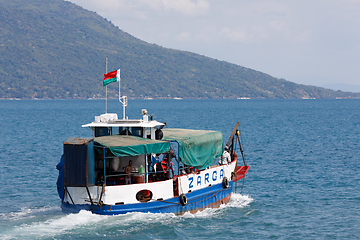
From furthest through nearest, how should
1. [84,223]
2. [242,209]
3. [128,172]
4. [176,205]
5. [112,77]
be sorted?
[242,209], [112,77], [176,205], [128,172], [84,223]

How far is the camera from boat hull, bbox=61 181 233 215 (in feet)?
78.4

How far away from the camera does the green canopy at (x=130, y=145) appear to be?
933 inches

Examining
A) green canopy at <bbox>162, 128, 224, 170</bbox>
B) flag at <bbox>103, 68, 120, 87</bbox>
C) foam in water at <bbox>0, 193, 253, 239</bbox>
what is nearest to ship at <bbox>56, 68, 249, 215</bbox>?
green canopy at <bbox>162, 128, 224, 170</bbox>

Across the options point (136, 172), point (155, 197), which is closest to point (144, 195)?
point (155, 197)

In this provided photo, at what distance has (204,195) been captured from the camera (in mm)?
27984

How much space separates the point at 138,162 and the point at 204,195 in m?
4.65

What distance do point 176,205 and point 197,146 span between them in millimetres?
4005

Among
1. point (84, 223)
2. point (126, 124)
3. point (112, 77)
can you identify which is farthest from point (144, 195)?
point (112, 77)

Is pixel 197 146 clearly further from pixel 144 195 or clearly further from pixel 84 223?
pixel 84 223

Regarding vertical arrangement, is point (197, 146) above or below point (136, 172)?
above

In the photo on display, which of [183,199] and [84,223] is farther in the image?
[183,199]

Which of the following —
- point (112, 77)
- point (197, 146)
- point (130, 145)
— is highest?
point (112, 77)

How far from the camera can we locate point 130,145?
24.0 metres

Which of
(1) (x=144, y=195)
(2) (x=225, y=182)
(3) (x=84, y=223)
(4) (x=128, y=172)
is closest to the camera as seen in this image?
(3) (x=84, y=223)
